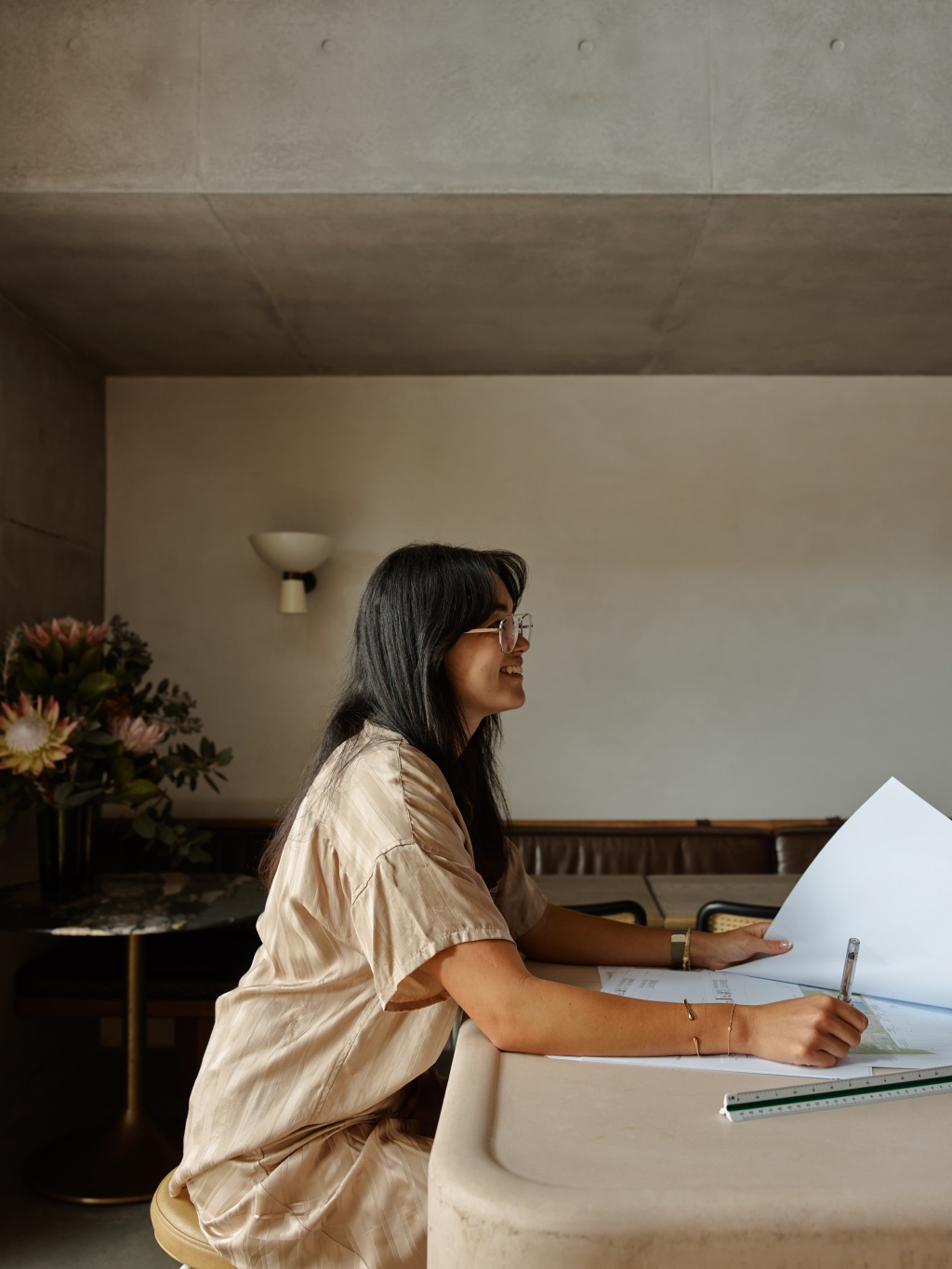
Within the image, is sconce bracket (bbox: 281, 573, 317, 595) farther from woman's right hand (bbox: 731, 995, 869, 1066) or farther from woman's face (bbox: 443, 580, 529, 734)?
woman's right hand (bbox: 731, 995, 869, 1066)

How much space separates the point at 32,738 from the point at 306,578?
1.62 m

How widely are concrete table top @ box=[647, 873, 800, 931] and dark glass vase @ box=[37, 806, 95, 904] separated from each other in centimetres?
158

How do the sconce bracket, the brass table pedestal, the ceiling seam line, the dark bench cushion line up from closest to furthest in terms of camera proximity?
the ceiling seam line, the brass table pedestal, the dark bench cushion, the sconce bracket

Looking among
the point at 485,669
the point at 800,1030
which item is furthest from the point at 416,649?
the point at 800,1030

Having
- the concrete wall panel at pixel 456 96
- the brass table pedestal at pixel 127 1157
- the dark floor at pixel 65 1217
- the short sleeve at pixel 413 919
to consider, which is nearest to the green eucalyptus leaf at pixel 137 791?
the brass table pedestal at pixel 127 1157

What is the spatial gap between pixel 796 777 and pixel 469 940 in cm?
333

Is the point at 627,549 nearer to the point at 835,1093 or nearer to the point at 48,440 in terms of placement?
the point at 48,440

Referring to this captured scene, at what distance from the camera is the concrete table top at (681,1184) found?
2.32 ft

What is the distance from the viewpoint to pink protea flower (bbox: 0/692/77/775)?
266 centimetres

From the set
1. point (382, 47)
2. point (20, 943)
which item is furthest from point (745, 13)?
point (20, 943)

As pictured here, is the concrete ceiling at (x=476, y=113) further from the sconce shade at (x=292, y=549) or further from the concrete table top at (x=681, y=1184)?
the concrete table top at (x=681, y=1184)

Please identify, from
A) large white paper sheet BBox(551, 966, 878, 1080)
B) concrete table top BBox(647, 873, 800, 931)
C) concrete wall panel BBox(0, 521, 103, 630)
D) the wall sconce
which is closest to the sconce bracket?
the wall sconce

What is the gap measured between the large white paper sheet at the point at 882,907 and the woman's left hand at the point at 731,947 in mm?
31

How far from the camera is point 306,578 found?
13.6 ft
